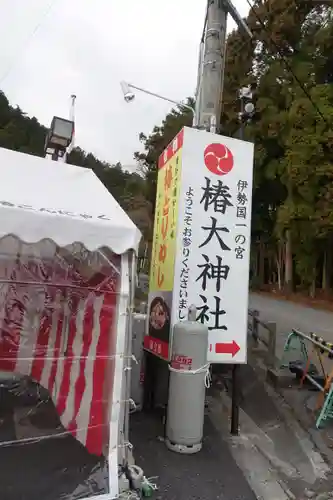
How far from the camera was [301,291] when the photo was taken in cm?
2772

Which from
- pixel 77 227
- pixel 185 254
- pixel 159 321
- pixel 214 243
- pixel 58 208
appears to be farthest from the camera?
pixel 159 321

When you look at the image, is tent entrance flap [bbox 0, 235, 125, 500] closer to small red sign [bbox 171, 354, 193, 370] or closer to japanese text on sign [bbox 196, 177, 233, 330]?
small red sign [bbox 171, 354, 193, 370]

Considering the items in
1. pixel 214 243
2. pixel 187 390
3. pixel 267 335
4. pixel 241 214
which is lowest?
pixel 187 390

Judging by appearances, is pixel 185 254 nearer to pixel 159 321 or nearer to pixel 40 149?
Answer: pixel 159 321

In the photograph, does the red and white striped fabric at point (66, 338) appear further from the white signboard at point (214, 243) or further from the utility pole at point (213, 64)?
the utility pole at point (213, 64)

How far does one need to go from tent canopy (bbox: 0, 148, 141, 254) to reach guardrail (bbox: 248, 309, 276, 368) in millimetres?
4214

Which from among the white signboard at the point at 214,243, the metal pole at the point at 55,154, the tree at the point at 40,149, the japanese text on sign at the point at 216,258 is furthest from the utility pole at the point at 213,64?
the tree at the point at 40,149

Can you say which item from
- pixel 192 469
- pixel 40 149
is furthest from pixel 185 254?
pixel 40 149

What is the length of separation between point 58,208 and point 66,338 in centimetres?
211

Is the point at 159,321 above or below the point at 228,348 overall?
above

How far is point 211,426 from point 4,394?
2.78 metres

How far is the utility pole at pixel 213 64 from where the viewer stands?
6.34m

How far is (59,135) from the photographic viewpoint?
5.39m

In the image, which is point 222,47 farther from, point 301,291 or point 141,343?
point 301,291
